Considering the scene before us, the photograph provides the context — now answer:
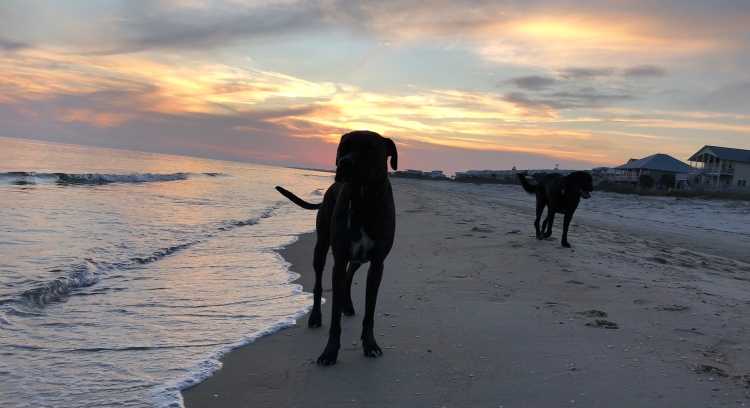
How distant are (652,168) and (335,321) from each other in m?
73.2

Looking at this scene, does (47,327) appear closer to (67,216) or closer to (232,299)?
(232,299)

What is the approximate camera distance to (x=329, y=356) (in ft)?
11.6

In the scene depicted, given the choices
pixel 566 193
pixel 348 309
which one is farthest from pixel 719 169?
pixel 348 309

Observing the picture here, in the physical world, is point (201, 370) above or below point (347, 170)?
below

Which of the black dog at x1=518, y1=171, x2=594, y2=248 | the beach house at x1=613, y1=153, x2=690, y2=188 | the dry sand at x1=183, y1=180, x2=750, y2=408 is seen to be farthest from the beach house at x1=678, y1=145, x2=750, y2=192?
the dry sand at x1=183, y1=180, x2=750, y2=408

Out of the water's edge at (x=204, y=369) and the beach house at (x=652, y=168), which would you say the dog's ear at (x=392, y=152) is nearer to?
the water's edge at (x=204, y=369)

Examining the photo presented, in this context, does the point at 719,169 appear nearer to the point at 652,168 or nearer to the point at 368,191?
the point at 652,168

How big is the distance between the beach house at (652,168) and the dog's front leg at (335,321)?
6866 centimetres

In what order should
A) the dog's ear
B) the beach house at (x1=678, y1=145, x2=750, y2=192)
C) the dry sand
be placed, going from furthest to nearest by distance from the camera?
1. the beach house at (x1=678, y1=145, x2=750, y2=192)
2. the dog's ear
3. the dry sand

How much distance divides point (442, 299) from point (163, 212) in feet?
32.7

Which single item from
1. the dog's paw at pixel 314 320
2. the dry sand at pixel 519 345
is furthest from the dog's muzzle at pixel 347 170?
the dog's paw at pixel 314 320

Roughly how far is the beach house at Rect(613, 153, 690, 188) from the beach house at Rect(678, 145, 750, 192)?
6.88 meters

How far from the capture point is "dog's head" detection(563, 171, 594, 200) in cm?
998

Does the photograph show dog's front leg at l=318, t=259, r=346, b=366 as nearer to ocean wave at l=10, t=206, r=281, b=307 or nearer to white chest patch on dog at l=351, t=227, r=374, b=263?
white chest patch on dog at l=351, t=227, r=374, b=263
